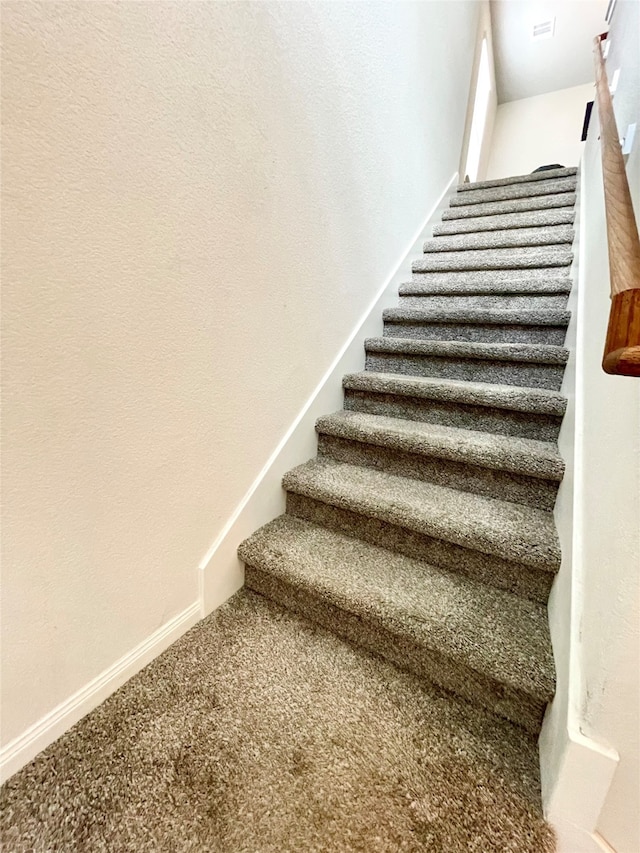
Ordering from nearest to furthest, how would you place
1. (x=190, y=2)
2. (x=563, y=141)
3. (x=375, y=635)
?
(x=190, y=2)
(x=375, y=635)
(x=563, y=141)

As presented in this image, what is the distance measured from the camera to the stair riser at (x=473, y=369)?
4.90ft

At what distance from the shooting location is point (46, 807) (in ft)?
2.35

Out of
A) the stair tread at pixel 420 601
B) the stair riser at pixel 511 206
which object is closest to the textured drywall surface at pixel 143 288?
the stair tread at pixel 420 601

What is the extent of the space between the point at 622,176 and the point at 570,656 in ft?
3.06

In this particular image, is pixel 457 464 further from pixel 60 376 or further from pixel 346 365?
pixel 60 376

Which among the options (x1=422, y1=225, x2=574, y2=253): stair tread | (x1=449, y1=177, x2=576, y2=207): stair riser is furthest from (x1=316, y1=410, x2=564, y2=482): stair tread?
(x1=449, y1=177, x2=576, y2=207): stair riser

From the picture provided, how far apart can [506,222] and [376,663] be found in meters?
2.55

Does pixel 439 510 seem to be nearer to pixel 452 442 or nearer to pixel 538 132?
pixel 452 442

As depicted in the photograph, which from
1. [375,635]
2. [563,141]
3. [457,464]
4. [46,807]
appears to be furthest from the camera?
[563,141]

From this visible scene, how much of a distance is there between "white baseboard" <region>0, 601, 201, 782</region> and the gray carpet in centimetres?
2

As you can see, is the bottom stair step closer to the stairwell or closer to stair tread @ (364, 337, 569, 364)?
the stairwell

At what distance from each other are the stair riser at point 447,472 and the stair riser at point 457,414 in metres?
0.22

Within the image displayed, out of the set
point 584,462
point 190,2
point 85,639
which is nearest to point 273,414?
point 85,639

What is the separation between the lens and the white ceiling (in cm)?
359
